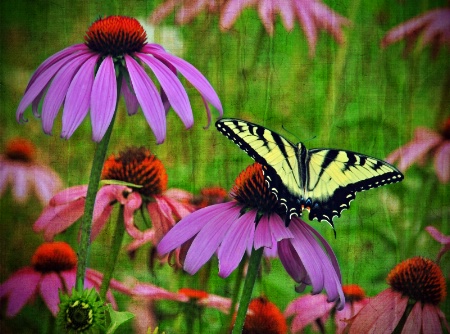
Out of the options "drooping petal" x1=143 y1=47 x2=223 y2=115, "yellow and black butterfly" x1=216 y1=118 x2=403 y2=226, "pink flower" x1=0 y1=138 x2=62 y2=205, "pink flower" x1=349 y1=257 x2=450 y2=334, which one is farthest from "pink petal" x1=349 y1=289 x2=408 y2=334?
"pink flower" x1=0 y1=138 x2=62 y2=205

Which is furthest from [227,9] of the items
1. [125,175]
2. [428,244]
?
[428,244]

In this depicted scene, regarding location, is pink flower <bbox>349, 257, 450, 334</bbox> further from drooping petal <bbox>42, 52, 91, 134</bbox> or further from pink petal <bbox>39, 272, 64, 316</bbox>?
drooping petal <bbox>42, 52, 91, 134</bbox>

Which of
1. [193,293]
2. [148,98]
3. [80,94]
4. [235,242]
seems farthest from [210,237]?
[80,94]

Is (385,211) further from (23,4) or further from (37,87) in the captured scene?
(23,4)

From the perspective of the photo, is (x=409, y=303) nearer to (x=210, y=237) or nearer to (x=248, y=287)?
(x=248, y=287)

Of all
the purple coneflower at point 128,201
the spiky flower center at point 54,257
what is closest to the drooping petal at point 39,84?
the purple coneflower at point 128,201

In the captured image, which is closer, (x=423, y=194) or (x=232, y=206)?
(x=232, y=206)
